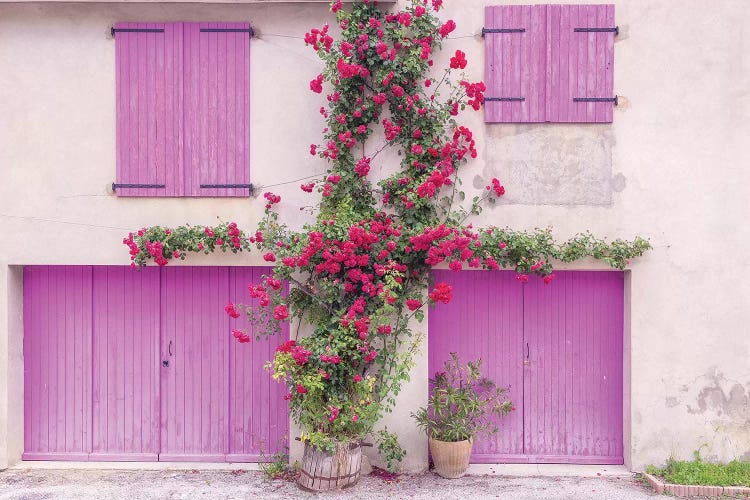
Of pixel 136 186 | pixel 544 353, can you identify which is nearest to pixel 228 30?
pixel 136 186

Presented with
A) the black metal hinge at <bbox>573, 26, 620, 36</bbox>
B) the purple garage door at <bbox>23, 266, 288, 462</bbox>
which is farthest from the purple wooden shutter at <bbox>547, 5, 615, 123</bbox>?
the purple garage door at <bbox>23, 266, 288, 462</bbox>

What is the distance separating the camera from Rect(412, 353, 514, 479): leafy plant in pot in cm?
602

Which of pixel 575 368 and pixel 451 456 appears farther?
pixel 575 368

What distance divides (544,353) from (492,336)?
0.58 metres

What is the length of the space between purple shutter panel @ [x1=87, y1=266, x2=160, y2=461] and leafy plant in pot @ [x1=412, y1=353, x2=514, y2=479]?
287 cm

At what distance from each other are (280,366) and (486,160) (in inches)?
114

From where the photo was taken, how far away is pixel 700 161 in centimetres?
622

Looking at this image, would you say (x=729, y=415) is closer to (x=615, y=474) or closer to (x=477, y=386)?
(x=615, y=474)

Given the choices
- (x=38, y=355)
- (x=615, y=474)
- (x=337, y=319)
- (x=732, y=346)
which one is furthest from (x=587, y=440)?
(x=38, y=355)

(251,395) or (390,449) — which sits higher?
(251,395)

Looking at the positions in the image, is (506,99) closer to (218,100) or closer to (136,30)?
(218,100)

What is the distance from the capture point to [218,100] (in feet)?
20.7

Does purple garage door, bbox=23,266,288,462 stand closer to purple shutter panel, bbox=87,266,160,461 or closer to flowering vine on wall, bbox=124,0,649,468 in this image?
purple shutter panel, bbox=87,266,160,461

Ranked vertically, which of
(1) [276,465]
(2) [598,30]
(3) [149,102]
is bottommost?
(1) [276,465]
